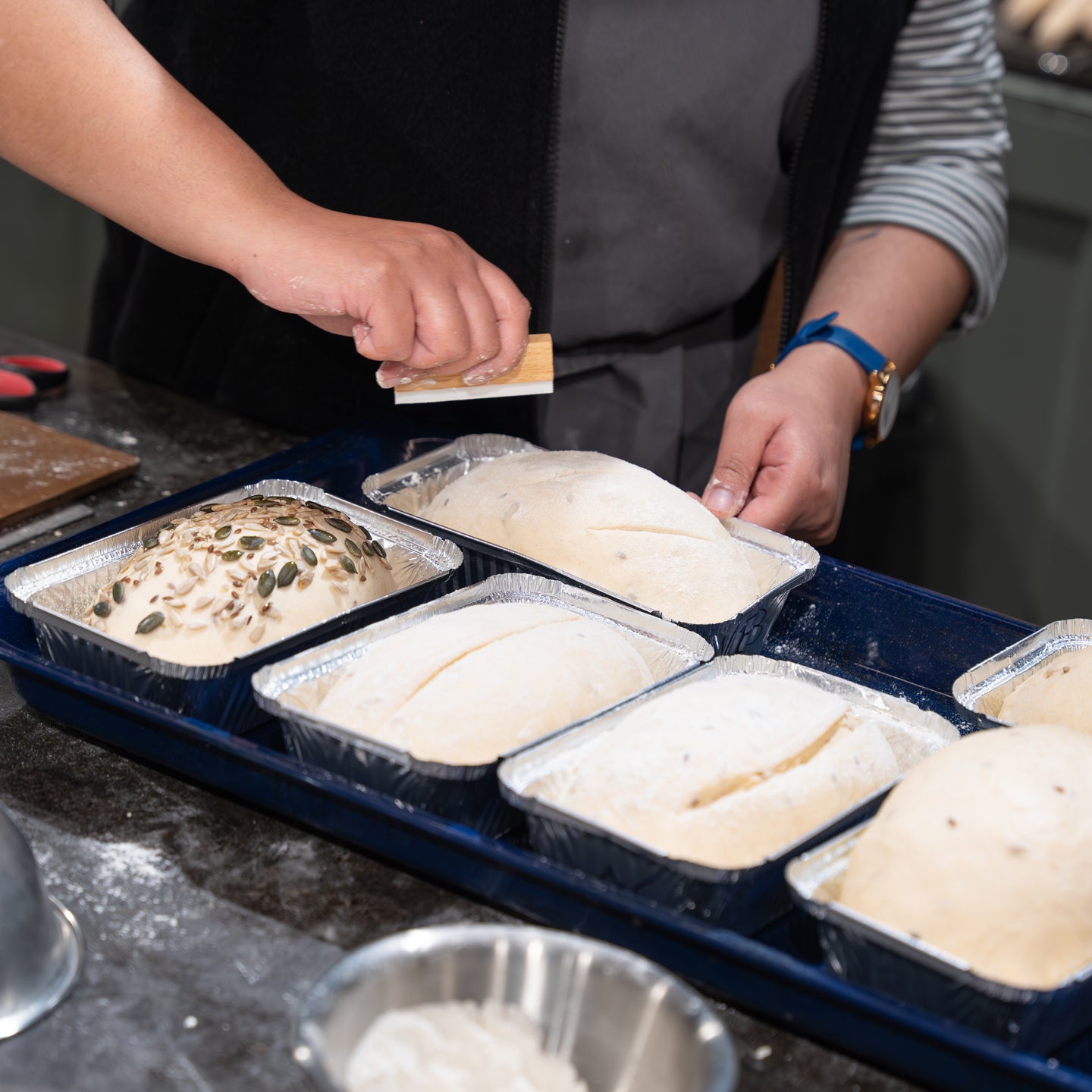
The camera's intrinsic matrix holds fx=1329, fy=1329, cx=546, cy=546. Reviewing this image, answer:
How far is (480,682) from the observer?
110 cm

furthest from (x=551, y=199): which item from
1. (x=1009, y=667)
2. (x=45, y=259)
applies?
(x=45, y=259)

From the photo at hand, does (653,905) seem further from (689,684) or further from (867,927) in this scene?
(689,684)

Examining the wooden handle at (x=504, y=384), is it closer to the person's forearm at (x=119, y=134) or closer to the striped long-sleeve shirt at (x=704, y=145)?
the person's forearm at (x=119, y=134)

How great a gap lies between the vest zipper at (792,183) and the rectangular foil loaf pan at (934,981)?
1.17 meters

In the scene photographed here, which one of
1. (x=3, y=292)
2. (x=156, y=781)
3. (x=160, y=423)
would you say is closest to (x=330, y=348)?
(x=160, y=423)

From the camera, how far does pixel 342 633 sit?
4.12ft

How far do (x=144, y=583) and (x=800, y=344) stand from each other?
1.01 m

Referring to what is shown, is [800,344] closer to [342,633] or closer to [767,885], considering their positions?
[342,633]

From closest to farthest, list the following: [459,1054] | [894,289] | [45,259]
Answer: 1. [459,1054]
2. [894,289]
3. [45,259]

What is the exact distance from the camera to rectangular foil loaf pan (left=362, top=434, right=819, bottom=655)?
1322 mm

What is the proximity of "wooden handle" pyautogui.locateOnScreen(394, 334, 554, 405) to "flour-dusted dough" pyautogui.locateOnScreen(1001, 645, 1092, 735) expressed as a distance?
56 cm

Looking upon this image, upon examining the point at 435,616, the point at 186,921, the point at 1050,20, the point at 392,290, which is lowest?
the point at 186,921

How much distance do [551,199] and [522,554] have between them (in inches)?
20.3

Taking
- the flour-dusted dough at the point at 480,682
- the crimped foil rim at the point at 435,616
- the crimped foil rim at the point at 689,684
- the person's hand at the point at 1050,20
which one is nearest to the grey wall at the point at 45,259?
the person's hand at the point at 1050,20
